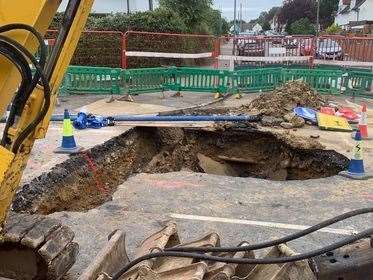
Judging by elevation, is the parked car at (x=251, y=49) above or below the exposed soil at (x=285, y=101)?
above

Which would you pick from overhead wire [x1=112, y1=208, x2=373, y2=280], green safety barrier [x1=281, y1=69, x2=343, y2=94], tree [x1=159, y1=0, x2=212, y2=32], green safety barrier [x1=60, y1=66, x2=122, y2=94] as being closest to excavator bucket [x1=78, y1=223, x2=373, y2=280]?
overhead wire [x1=112, y1=208, x2=373, y2=280]

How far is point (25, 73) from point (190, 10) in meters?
25.1

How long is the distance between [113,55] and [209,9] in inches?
431

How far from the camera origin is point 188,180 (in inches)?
299

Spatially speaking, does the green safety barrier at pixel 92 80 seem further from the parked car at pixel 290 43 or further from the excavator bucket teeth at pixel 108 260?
the excavator bucket teeth at pixel 108 260

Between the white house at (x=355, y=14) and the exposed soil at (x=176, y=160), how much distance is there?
139 feet

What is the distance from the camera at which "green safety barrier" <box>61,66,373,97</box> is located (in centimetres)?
1471

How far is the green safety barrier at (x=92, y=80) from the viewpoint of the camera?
14461mm

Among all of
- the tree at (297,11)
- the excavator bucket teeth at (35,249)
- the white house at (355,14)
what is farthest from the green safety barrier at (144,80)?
the tree at (297,11)

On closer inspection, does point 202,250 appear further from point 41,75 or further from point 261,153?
point 261,153

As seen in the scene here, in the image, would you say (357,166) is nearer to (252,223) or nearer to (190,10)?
(252,223)

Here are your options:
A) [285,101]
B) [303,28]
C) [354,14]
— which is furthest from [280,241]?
[354,14]

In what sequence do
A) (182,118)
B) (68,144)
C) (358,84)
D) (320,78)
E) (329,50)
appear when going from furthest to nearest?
(329,50)
(320,78)
(358,84)
(182,118)
(68,144)

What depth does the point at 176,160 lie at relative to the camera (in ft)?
34.0
